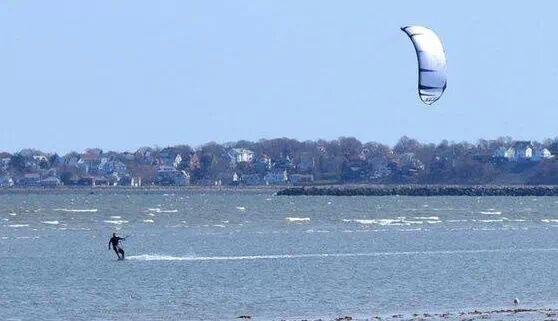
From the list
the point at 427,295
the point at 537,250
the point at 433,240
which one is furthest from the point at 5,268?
the point at 433,240

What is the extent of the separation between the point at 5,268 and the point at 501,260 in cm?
1133

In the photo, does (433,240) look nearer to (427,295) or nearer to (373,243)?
(373,243)

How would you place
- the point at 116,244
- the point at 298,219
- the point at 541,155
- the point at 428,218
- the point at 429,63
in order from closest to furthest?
the point at 429,63, the point at 116,244, the point at 298,219, the point at 428,218, the point at 541,155

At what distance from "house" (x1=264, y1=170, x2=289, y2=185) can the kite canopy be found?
149699 millimetres

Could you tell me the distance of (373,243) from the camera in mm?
44562

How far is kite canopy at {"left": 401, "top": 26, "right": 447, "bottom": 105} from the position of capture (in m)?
24.3

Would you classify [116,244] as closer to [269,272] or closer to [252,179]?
[269,272]

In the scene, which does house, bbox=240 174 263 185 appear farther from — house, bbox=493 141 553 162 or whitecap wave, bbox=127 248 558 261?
whitecap wave, bbox=127 248 558 261

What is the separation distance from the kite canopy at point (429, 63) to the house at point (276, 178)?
150 m

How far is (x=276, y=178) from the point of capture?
176 metres

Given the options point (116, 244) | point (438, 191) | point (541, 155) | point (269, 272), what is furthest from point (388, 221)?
point (541, 155)

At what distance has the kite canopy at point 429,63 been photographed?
2430 centimetres

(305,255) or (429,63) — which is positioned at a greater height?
(429,63)

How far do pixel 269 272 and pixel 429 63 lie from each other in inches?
318
